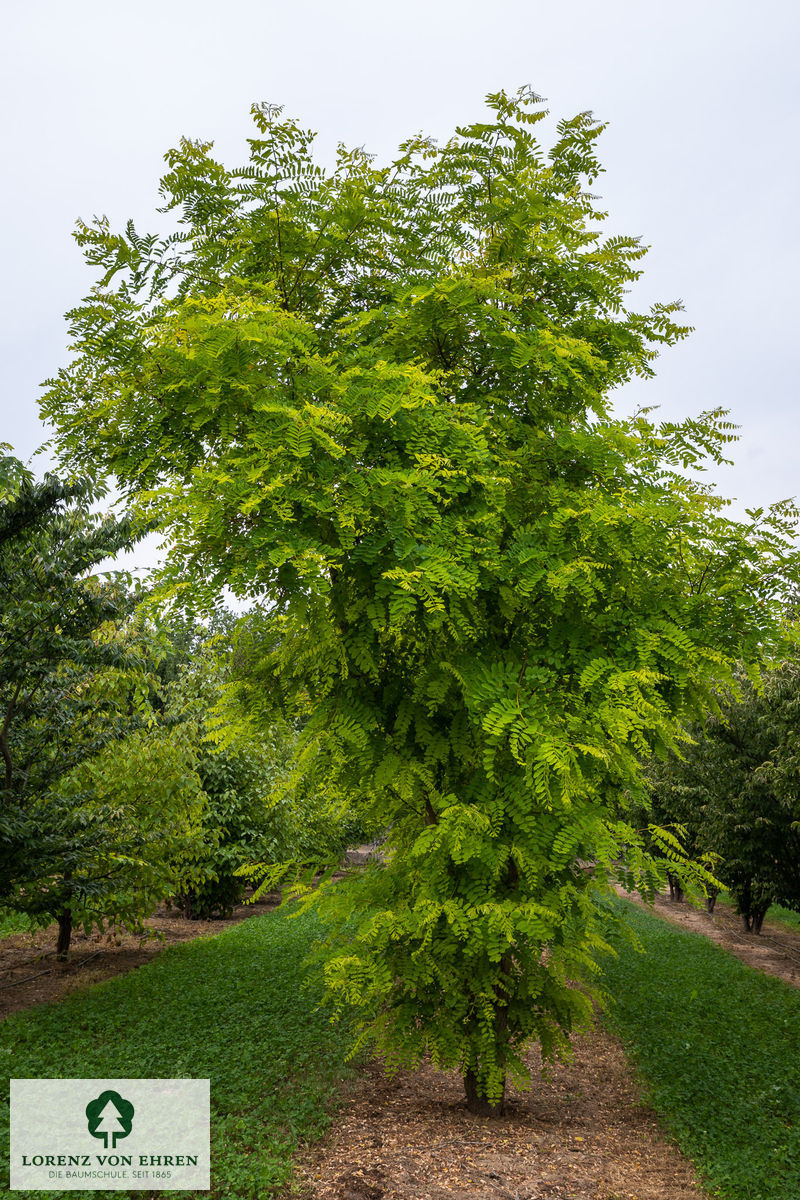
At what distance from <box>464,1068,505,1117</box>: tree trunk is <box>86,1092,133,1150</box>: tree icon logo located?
8.60 ft

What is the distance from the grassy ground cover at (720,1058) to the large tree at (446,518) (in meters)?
1.54

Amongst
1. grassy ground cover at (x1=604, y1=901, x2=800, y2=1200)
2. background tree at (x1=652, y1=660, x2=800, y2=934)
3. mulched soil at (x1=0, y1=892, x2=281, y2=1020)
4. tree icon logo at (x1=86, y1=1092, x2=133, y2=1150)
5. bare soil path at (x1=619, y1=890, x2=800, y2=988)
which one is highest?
background tree at (x1=652, y1=660, x2=800, y2=934)

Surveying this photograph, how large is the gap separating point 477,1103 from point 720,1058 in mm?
4037

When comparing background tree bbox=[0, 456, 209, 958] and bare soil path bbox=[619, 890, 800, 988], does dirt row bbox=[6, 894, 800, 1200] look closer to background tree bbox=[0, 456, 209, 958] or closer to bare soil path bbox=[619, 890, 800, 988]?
background tree bbox=[0, 456, 209, 958]

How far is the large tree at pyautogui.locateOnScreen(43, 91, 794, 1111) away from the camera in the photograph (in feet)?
16.8

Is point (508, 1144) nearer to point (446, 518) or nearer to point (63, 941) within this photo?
point (446, 518)

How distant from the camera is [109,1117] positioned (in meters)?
6.16

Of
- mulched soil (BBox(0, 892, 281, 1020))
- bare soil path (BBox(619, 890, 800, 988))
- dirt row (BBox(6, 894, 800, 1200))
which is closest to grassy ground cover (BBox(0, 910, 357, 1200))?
dirt row (BBox(6, 894, 800, 1200))

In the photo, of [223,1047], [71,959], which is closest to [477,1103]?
[223,1047]

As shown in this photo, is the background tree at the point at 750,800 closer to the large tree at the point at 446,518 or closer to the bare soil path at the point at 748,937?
the bare soil path at the point at 748,937

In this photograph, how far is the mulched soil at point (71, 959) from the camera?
39.8 feet

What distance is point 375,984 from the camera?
18.8ft

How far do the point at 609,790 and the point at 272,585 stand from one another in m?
3.11

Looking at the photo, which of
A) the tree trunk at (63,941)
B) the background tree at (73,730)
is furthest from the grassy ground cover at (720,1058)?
the tree trunk at (63,941)
